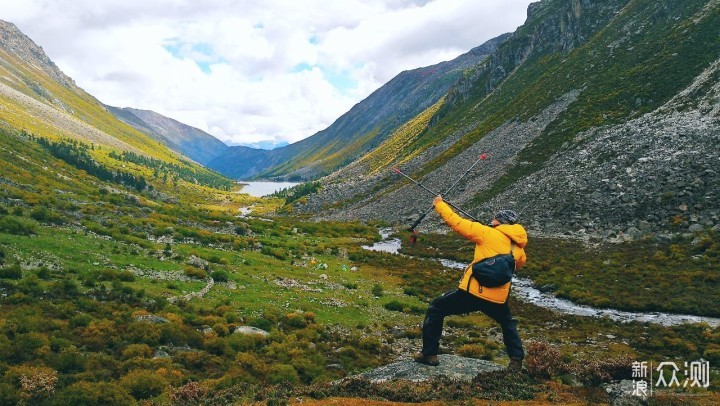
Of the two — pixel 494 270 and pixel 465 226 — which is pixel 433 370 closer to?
pixel 494 270

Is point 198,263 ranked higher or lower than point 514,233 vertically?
lower

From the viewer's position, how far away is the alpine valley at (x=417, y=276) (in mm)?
13398

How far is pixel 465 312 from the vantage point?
12.2 m

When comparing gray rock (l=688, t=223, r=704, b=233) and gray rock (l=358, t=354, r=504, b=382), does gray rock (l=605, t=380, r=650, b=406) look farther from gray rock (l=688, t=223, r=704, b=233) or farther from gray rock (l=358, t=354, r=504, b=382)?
gray rock (l=688, t=223, r=704, b=233)

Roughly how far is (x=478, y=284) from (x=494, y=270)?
25.0 inches

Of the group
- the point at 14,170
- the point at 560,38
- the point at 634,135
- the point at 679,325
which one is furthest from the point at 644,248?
the point at 560,38

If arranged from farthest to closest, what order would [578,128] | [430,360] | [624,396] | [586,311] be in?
1. [578,128]
2. [586,311]
3. [430,360]
4. [624,396]

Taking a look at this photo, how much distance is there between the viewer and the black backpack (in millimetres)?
11344

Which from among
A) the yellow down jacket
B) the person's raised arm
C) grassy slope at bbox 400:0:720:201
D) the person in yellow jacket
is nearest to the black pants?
the person in yellow jacket

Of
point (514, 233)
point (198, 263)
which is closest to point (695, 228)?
point (514, 233)

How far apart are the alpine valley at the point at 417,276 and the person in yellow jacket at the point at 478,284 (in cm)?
156

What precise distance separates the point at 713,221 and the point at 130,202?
75.8 meters

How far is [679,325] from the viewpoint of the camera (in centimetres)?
2633

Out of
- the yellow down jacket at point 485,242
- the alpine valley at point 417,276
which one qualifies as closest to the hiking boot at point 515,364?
the alpine valley at point 417,276
